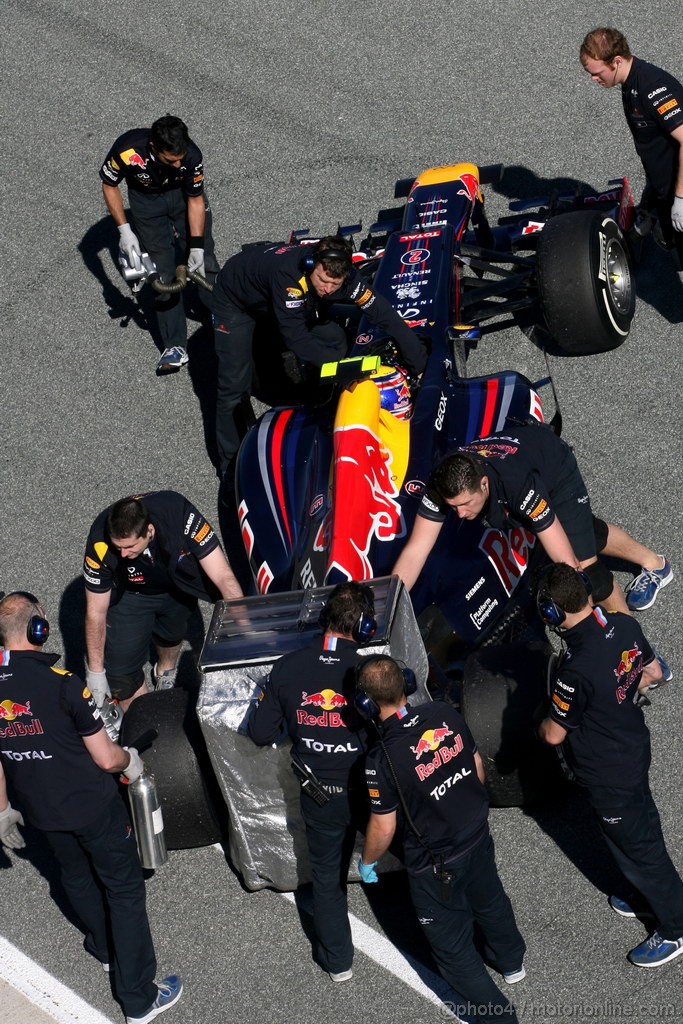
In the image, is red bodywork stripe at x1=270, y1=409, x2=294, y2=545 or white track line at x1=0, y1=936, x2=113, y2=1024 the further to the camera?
red bodywork stripe at x1=270, y1=409, x2=294, y2=545

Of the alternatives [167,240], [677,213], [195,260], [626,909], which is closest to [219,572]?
[626,909]

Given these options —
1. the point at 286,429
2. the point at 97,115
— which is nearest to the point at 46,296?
the point at 97,115

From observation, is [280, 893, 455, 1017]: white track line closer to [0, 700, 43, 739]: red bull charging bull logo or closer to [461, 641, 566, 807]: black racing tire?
[461, 641, 566, 807]: black racing tire

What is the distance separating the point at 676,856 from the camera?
658 centimetres

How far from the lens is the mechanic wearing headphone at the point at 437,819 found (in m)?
5.56

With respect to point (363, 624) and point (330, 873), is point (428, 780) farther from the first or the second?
point (330, 873)

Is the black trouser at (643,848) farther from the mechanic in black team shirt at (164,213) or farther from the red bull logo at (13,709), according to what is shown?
the mechanic in black team shirt at (164,213)

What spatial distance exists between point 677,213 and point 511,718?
396 centimetres

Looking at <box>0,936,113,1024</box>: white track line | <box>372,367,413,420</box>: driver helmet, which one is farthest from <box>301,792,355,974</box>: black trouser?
<box>372,367,413,420</box>: driver helmet

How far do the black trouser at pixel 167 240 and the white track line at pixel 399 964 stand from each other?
466cm

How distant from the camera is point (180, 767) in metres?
6.66

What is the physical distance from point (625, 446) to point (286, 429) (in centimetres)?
219

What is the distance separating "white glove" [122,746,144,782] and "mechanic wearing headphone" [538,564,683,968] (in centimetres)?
184

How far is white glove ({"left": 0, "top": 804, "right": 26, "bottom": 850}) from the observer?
6.23 meters
